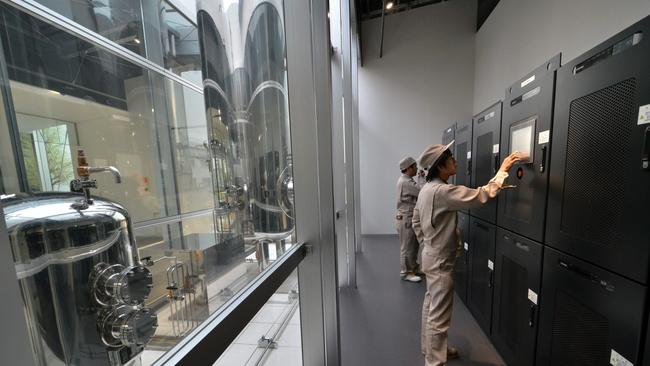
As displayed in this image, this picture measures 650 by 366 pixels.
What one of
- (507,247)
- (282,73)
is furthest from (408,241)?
(282,73)

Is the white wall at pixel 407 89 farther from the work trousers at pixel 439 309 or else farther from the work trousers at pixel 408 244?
the work trousers at pixel 439 309

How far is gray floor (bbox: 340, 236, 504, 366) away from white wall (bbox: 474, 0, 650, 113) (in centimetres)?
252

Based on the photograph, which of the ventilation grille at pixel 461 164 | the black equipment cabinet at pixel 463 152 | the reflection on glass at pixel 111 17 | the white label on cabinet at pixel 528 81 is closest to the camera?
the reflection on glass at pixel 111 17

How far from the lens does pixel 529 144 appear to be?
1.30m

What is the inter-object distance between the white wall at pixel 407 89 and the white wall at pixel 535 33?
0.37 m

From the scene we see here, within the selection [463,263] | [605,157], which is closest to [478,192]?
[605,157]

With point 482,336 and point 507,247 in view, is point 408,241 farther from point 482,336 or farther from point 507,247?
point 507,247

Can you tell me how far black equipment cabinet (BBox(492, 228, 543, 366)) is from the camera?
1.29 m

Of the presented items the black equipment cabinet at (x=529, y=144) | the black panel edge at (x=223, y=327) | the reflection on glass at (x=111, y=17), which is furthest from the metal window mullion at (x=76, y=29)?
the black equipment cabinet at (x=529, y=144)

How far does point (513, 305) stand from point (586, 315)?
55 cm

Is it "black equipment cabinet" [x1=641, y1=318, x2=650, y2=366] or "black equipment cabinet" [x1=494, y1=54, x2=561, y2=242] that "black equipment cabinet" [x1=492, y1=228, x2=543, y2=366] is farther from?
"black equipment cabinet" [x1=641, y1=318, x2=650, y2=366]

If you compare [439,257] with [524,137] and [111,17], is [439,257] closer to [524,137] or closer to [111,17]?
[524,137]

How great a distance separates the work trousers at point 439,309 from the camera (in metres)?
1.58

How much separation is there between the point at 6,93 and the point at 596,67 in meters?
1.76
